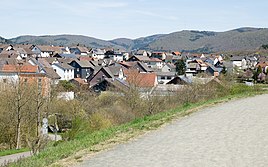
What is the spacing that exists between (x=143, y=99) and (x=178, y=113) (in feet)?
77.3

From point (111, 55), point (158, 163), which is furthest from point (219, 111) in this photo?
point (111, 55)

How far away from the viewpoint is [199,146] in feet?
29.0

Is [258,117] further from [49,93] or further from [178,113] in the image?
[49,93]

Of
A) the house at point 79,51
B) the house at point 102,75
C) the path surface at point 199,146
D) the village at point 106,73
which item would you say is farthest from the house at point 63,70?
the house at point 79,51

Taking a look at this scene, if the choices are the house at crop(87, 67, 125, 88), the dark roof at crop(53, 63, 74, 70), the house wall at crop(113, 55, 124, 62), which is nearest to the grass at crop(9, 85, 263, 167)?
the house at crop(87, 67, 125, 88)

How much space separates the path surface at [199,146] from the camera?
24.3 ft

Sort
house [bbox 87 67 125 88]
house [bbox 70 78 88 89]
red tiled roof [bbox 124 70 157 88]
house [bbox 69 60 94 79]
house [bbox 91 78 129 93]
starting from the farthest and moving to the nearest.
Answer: house [bbox 69 60 94 79]
house [bbox 87 67 125 88]
house [bbox 70 78 88 89]
red tiled roof [bbox 124 70 157 88]
house [bbox 91 78 129 93]

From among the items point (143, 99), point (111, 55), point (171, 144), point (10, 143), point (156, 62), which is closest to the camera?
point (171, 144)

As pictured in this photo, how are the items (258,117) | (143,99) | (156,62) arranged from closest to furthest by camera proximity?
(258,117), (143,99), (156,62)

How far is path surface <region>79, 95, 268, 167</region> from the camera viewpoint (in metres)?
7.41

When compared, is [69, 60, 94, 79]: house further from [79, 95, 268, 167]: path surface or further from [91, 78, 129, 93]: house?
[79, 95, 268, 167]: path surface

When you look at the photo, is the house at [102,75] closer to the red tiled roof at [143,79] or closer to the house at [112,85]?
the house at [112,85]

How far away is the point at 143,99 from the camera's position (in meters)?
38.1

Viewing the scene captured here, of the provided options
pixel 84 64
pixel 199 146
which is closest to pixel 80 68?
pixel 84 64
